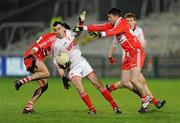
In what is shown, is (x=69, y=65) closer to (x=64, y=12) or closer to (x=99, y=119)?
(x=99, y=119)

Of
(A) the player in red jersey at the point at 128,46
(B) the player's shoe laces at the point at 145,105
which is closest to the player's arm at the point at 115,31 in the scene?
(A) the player in red jersey at the point at 128,46

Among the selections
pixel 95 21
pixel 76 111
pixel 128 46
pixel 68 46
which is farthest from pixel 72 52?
pixel 95 21

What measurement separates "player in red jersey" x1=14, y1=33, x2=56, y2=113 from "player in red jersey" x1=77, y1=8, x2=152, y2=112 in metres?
1.07

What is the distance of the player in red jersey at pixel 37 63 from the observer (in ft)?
51.8

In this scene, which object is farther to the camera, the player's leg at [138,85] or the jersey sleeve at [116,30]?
the player's leg at [138,85]

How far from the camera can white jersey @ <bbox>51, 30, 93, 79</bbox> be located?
15.6 metres

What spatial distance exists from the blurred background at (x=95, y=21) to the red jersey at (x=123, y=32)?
18.1 meters

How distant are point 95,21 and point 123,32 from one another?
95.4ft

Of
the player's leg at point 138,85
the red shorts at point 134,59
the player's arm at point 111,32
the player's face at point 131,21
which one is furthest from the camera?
the player's face at point 131,21

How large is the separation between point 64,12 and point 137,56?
106ft

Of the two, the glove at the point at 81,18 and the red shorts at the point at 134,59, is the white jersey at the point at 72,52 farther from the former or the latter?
the red shorts at the point at 134,59

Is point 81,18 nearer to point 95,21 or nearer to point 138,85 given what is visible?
point 138,85

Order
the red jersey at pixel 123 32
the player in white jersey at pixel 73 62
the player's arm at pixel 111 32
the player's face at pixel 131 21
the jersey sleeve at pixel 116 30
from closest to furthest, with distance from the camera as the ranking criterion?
1. the player's arm at pixel 111 32
2. the jersey sleeve at pixel 116 30
3. the player in white jersey at pixel 73 62
4. the red jersey at pixel 123 32
5. the player's face at pixel 131 21

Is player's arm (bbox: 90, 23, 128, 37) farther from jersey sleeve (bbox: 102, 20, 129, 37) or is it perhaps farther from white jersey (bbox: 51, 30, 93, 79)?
white jersey (bbox: 51, 30, 93, 79)
